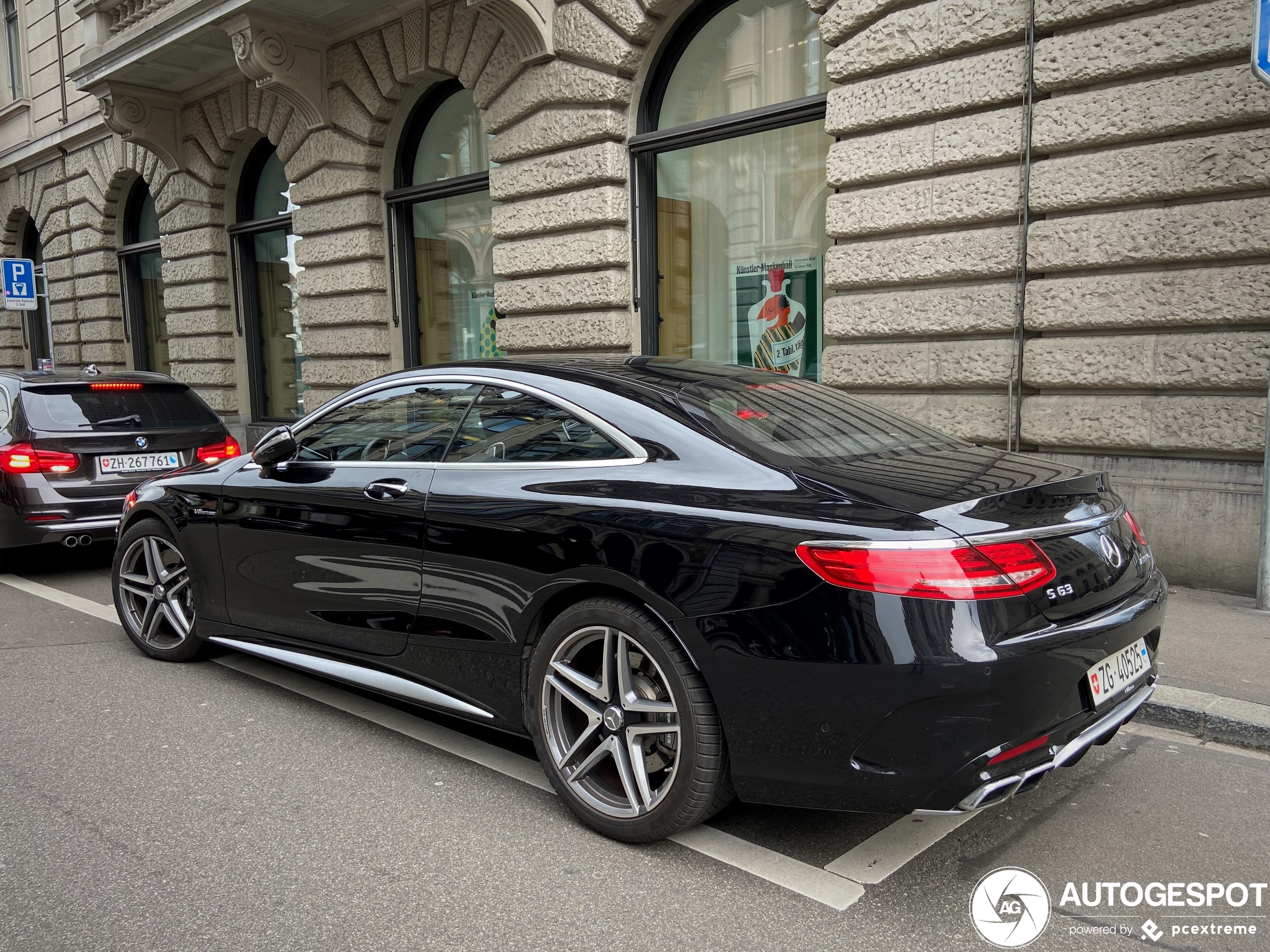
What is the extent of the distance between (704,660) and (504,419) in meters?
1.23

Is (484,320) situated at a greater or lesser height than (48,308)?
lesser

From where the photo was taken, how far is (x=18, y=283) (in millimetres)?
15258

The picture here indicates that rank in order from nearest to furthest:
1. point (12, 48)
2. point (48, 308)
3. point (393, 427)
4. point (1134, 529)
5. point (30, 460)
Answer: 1. point (1134, 529)
2. point (393, 427)
3. point (30, 460)
4. point (48, 308)
5. point (12, 48)

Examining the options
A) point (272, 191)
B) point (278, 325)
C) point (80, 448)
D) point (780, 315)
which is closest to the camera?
point (80, 448)

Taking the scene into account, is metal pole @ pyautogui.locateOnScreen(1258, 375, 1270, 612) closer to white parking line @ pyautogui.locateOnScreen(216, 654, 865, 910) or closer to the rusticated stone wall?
the rusticated stone wall

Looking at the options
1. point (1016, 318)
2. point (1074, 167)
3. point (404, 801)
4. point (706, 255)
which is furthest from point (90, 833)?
point (706, 255)

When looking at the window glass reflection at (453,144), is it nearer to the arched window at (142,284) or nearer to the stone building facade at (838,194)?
the stone building facade at (838,194)

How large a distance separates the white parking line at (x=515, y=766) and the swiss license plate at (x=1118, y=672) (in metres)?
0.84

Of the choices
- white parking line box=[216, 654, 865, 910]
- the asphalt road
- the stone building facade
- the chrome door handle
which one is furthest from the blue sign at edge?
the chrome door handle

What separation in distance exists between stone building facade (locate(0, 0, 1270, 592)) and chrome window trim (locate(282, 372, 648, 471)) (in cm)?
425

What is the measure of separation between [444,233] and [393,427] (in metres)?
8.25

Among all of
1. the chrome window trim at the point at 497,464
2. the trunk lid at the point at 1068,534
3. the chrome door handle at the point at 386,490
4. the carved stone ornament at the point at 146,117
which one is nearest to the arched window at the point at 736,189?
the chrome window trim at the point at 497,464

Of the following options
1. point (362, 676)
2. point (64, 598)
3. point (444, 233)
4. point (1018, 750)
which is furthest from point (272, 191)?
point (1018, 750)

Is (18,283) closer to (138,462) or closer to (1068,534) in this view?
(138,462)
